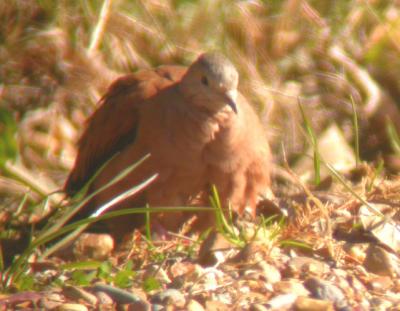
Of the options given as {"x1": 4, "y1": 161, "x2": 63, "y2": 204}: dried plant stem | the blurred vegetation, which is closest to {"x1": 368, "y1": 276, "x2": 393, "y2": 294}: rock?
{"x1": 4, "y1": 161, "x2": 63, "y2": 204}: dried plant stem

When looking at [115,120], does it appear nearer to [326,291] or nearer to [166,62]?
[166,62]

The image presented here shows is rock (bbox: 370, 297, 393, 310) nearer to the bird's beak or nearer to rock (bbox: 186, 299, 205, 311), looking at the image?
rock (bbox: 186, 299, 205, 311)

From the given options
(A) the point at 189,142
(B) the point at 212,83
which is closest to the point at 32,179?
(A) the point at 189,142

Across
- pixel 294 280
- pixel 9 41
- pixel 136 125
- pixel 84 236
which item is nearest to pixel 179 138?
pixel 136 125

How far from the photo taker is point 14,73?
6.58 meters

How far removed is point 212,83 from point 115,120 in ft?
1.86

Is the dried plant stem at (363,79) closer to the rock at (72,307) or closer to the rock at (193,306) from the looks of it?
the rock at (193,306)

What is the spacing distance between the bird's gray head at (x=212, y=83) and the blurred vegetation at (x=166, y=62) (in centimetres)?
129

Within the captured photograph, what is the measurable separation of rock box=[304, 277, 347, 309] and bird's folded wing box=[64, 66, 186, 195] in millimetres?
1777

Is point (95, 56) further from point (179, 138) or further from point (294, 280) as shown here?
point (294, 280)

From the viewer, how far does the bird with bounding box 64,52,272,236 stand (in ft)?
16.9

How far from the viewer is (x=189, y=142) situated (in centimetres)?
516

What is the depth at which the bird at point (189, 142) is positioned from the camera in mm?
5164

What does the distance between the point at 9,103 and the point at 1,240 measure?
1.65 m
